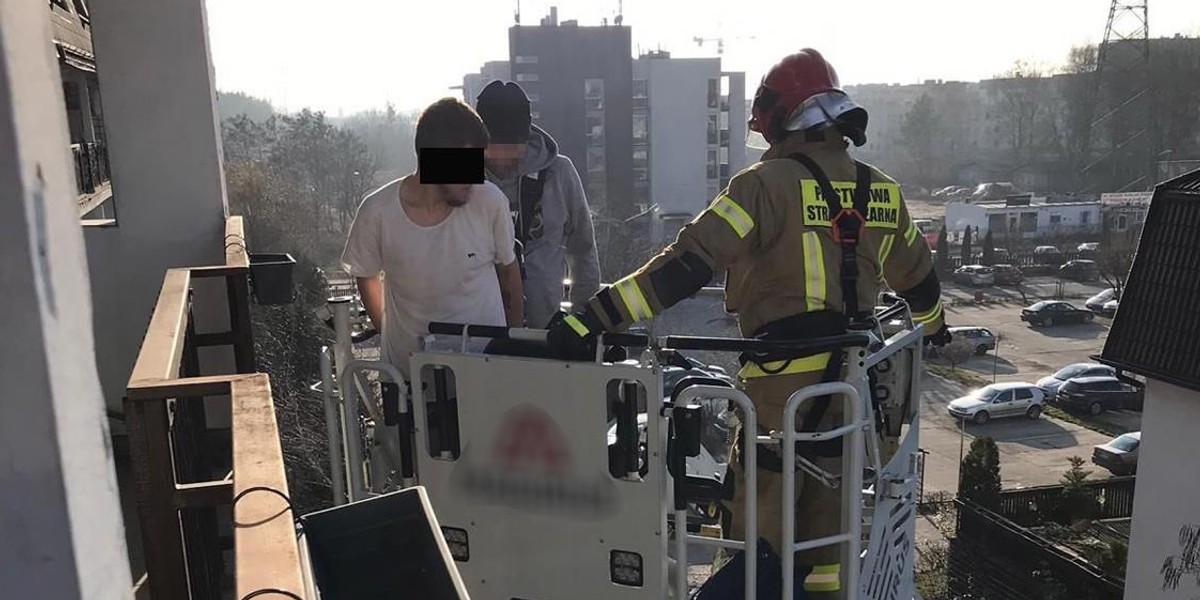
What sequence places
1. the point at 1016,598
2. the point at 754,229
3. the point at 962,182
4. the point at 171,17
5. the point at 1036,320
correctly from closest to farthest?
the point at 754,229 < the point at 171,17 < the point at 1016,598 < the point at 1036,320 < the point at 962,182

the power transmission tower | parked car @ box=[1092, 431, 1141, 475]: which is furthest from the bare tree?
parked car @ box=[1092, 431, 1141, 475]

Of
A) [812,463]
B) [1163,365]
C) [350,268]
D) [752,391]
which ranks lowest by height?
[1163,365]

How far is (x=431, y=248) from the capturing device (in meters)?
3.26

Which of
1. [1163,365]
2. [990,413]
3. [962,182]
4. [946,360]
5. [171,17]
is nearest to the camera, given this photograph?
[171,17]

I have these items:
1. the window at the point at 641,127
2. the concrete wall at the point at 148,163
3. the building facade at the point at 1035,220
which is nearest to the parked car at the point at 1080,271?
the building facade at the point at 1035,220

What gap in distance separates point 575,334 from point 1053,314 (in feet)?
110

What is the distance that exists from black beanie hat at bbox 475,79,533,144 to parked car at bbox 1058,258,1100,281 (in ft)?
131

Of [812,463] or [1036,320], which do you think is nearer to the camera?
[812,463]

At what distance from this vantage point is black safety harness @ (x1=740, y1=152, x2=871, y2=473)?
315cm

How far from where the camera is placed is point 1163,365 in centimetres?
1130

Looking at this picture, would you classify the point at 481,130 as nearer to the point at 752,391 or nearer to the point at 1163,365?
the point at 752,391

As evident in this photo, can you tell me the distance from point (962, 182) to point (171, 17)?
241 ft

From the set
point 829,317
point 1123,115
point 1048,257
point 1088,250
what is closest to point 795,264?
point 829,317

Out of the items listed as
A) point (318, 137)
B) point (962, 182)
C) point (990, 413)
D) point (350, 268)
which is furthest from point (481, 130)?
point (962, 182)
